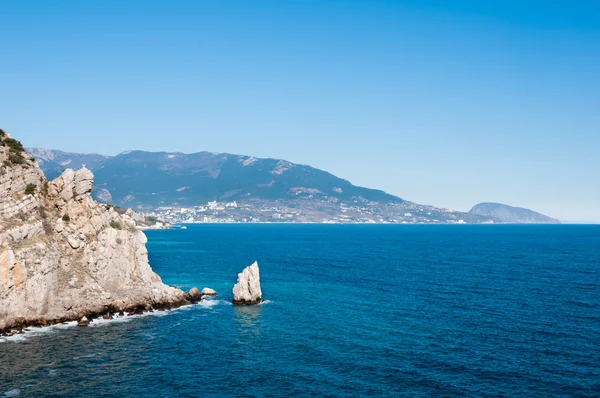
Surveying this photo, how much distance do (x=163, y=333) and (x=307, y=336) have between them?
22056 mm

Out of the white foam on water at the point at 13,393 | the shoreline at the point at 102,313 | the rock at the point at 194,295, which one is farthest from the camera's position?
the rock at the point at 194,295

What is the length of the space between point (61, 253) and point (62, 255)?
385 mm

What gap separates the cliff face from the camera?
72250 mm

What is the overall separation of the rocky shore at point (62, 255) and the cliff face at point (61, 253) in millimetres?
145

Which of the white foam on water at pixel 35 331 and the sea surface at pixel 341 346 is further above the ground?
the sea surface at pixel 341 346

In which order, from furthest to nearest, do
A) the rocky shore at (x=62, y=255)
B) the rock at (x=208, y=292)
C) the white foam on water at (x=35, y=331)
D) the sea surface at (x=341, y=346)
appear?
the rock at (x=208, y=292)
the rocky shore at (x=62, y=255)
the white foam on water at (x=35, y=331)
the sea surface at (x=341, y=346)

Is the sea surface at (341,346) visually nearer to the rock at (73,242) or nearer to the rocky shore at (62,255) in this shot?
the rocky shore at (62,255)

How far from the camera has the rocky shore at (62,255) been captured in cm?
7212

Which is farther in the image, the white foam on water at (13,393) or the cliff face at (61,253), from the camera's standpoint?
the cliff face at (61,253)

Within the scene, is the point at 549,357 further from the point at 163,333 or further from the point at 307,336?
the point at 163,333

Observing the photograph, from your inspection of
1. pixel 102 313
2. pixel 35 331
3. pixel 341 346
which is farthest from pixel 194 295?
pixel 341 346

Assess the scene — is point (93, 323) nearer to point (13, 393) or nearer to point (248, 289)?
point (13, 393)

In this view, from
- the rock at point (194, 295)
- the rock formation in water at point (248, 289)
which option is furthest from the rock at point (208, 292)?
the rock formation in water at point (248, 289)

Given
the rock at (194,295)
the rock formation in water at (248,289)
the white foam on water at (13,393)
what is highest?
the rock formation in water at (248,289)
